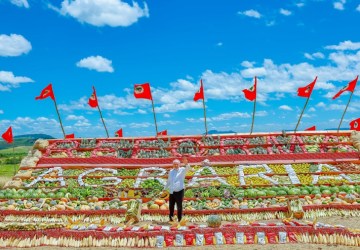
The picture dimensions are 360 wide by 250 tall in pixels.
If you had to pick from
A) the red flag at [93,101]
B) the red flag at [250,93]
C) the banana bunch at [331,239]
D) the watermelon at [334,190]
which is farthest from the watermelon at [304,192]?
the red flag at [93,101]

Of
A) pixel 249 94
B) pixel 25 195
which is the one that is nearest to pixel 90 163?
pixel 25 195

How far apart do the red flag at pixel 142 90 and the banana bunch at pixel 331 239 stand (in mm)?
12335

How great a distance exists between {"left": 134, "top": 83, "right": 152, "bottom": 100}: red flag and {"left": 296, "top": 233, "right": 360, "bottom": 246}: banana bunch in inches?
486

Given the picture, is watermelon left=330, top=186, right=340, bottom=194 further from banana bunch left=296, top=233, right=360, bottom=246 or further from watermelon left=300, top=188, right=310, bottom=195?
banana bunch left=296, top=233, right=360, bottom=246

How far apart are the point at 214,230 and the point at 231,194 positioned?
4.56 meters

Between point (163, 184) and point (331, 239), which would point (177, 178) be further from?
point (163, 184)

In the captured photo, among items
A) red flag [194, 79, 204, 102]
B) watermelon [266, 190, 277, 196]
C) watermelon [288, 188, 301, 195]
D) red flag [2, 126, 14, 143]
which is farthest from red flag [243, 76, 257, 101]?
red flag [2, 126, 14, 143]

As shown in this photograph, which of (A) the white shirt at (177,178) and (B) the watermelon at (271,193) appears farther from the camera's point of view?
(B) the watermelon at (271,193)

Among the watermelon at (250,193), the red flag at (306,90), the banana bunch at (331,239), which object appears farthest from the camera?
the red flag at (306,90)

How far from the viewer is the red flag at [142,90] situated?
19.7 meters

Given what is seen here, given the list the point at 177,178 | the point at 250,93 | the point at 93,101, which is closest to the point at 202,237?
the point at 177,178

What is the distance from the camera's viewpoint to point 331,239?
8469 mm

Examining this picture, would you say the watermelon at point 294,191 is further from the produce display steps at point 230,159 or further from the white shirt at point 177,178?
the white shirt at point 177,178

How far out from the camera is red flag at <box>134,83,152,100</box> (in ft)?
64.6
